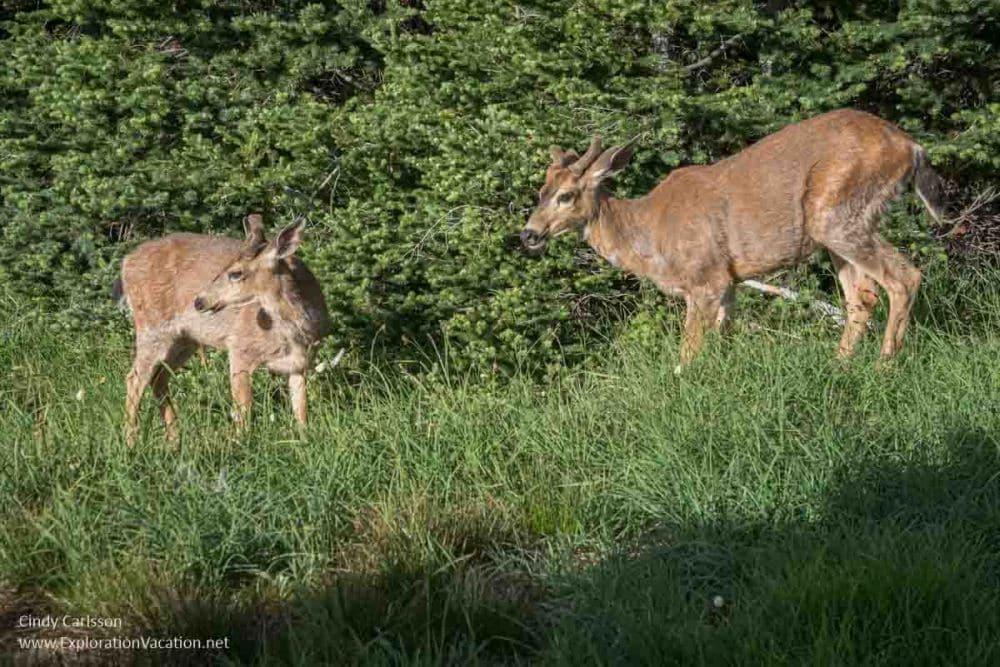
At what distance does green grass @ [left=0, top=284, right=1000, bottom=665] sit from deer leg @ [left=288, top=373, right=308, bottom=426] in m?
0.43

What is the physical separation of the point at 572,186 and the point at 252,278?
198cm

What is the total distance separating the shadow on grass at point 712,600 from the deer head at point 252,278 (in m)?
2.92

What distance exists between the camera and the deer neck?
29.1ft

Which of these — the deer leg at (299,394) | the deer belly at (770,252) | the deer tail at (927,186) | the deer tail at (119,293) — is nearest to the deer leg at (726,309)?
the deer belly at (770,252)

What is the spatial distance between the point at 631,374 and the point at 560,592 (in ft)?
7.54

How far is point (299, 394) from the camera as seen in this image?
8.02m

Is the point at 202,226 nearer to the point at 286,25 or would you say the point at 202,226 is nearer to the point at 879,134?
the point at 286,25

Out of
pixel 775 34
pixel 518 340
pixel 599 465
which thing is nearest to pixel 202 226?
pixel 518 340

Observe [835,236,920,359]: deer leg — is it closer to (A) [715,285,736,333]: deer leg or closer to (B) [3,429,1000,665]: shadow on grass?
(A) [715,285,736,333]: deer leg

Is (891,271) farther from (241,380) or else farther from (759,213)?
(241,380)

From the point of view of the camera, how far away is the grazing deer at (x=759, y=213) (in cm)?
826

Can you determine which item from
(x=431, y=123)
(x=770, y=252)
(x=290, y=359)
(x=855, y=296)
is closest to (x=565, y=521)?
(x=290, y=359)

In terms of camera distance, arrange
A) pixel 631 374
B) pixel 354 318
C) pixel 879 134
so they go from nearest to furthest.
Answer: pixel 631 374
pixel 879 134
pixel 354 318

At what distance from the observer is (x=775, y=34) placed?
28.9ft
